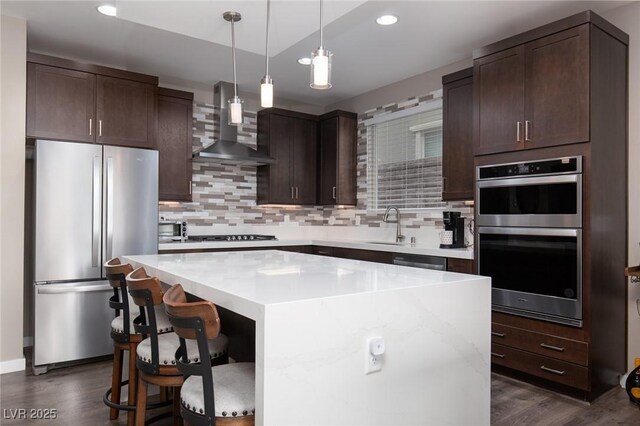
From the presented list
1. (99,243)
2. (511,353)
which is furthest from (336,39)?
(511,353)

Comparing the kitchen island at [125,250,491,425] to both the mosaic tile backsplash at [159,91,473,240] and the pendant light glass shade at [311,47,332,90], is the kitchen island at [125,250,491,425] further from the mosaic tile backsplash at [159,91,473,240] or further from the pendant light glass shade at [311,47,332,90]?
the mosaic tile backsplash at [159,91,473,240]

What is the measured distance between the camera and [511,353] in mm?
3264

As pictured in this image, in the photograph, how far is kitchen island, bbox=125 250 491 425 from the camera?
1328mm

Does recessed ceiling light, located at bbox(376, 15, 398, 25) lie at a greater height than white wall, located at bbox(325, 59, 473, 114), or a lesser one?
greater

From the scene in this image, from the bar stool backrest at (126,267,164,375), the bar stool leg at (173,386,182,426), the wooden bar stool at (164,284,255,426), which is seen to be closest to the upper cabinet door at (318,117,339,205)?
the bar stool leg at (173,386,182,426)

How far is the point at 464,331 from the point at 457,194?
237 cm

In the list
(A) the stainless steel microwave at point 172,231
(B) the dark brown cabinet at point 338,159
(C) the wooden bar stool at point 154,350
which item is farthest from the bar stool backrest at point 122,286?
(B) the dark brown cabinet at point 338,159

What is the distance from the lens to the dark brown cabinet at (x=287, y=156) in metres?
5.32

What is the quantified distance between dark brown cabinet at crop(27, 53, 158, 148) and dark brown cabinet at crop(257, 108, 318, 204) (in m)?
1.51

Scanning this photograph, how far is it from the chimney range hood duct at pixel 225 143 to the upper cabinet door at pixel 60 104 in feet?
3.80

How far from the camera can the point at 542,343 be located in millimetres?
3074

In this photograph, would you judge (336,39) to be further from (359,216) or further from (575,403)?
(575,403)

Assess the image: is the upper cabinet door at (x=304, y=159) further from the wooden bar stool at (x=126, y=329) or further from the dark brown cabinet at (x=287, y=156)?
the wooden bar stool at (x=126, y=329)

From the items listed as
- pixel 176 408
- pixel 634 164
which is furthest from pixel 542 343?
pixel 176 408
